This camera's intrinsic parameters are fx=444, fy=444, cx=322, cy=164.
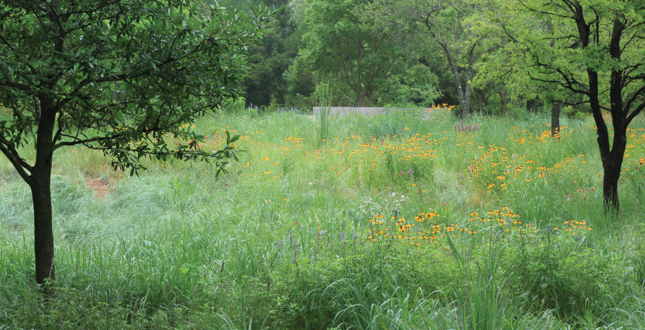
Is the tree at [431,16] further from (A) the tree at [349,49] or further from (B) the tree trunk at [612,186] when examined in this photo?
(B) the tree trunk at [612,186]

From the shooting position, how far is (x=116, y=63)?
2.51 m

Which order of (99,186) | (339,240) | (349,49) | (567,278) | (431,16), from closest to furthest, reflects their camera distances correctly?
1. (567,278)
2. (339,240)
3. (99,186)
4. (431,16)
5. (349,49)

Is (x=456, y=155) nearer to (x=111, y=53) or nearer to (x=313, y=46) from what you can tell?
(x=111, y=53)

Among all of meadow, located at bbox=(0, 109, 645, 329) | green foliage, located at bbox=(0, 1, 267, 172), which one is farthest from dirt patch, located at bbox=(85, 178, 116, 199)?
green foliage, located at bbox=(0, 1, 267, 172)

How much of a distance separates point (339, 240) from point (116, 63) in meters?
2.07

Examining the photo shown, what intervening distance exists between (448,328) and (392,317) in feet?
1.15

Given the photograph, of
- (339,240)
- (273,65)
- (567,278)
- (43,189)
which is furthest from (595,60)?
(273,65)

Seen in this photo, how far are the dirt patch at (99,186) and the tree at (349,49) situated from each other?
18.0 meters

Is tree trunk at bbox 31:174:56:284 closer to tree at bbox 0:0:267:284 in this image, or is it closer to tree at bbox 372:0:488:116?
tree at bbox 0:0:267:284

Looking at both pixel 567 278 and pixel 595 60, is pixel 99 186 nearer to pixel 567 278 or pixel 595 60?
pixel 567 278

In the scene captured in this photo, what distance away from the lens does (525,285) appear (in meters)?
2.93

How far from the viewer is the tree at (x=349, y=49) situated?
921 inches

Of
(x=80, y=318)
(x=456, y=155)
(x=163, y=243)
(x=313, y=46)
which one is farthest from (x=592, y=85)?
(x=313, y=46)

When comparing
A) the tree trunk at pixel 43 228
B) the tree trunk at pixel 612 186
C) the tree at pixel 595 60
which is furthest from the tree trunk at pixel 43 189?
the tree trunk at pixel 612 186
